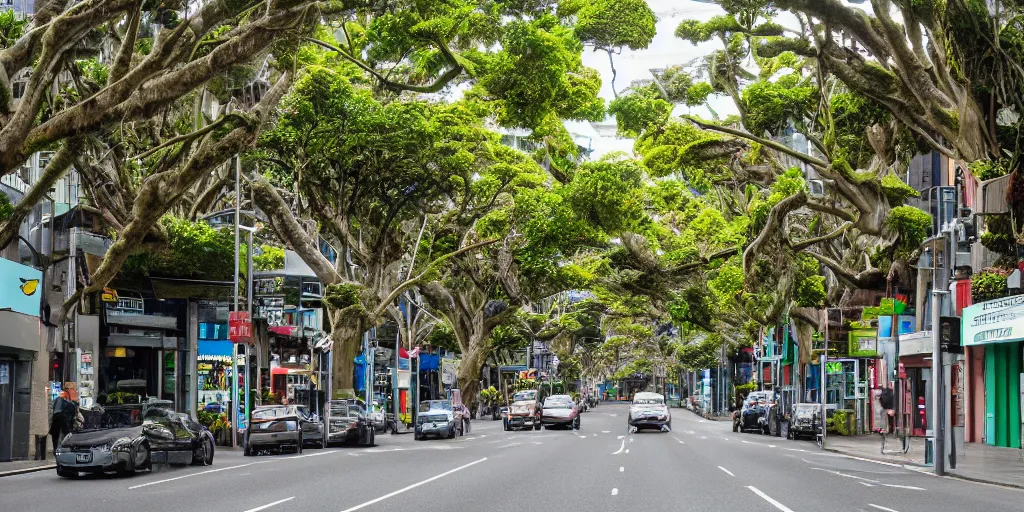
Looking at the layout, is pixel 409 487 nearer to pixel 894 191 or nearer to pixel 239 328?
pixel 894 191

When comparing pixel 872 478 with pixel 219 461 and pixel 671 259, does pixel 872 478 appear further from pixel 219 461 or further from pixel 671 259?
pixel 671 259

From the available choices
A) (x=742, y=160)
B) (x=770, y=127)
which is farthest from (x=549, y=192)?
(x=770, y=127)

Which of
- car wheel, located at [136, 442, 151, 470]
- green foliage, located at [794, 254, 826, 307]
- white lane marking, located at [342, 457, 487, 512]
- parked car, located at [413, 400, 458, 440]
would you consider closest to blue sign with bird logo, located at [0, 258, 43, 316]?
car wheel, located at [136, 442, 151, 470]

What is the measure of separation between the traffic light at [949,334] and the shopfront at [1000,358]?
238 inches

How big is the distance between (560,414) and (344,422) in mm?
21110

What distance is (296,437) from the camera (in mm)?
31109

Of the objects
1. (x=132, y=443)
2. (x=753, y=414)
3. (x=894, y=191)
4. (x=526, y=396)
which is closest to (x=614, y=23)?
(x=894, y=191)

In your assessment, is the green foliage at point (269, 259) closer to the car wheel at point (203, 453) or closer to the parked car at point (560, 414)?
the parked car at point (560, 414)

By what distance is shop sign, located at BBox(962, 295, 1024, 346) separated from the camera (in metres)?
29.8

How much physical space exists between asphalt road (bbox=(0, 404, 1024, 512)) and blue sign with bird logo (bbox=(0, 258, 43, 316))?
5418 mm

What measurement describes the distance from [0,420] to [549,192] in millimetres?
20974

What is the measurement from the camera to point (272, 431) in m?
→ 31.0

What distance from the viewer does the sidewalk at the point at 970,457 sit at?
22.5m

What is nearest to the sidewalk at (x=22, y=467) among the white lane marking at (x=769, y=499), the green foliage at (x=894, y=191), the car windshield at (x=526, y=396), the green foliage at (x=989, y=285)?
the white lane marking at (x=769, y=499)
